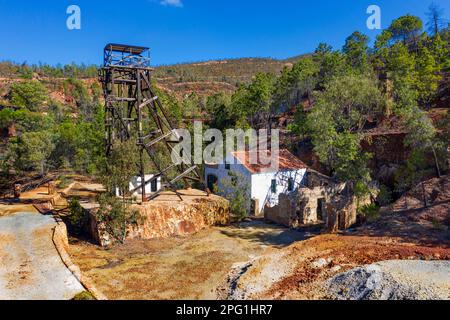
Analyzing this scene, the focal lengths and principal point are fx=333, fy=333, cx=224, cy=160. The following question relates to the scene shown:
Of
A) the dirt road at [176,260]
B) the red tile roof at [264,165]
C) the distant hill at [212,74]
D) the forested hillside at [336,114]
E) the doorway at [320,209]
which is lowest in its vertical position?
the dirt road at [176,260]

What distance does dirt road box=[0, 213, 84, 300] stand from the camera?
34.9 feet

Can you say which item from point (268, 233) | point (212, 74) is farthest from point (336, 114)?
point (212, 74)

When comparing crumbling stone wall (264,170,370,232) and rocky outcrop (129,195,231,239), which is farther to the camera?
crumbling stone wall (264,170,370,232)

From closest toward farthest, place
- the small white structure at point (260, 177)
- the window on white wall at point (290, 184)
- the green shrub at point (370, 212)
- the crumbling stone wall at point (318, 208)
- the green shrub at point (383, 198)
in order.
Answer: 1. the crumbling stone wall at point (318, 208)
2. the green shrub at point (370, 212)
3. the green shrub at point (383, 198)
4. the small white structure at point (260, 177)
5. the window on white wall at point (290, 184)

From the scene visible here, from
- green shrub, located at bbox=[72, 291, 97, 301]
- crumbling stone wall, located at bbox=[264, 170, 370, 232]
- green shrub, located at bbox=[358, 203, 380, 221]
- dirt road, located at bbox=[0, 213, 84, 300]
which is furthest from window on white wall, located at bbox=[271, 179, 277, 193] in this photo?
green shrub, located at bbox=[72, 291, 97, 301]

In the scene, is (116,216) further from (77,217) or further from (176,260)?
(176,260)

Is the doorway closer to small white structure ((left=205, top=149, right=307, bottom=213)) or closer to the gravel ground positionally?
small white structure ((left=205, top=149, right=307, bottom=213))

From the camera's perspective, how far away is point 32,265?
12.7m

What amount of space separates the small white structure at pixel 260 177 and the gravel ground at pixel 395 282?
13497mm

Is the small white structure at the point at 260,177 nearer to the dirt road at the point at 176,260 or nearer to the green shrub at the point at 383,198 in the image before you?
the dirt road at the point at 176,260

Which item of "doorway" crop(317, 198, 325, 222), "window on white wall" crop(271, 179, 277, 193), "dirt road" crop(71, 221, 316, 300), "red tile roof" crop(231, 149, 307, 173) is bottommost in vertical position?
"dirt road" crop(71, 221, 316, 300)

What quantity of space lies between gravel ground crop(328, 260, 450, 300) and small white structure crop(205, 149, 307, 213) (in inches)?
531

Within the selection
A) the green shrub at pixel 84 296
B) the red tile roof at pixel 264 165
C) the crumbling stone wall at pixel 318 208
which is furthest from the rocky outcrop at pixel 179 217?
the green shrub at pixel 84 296

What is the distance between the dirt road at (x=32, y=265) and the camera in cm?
1065
